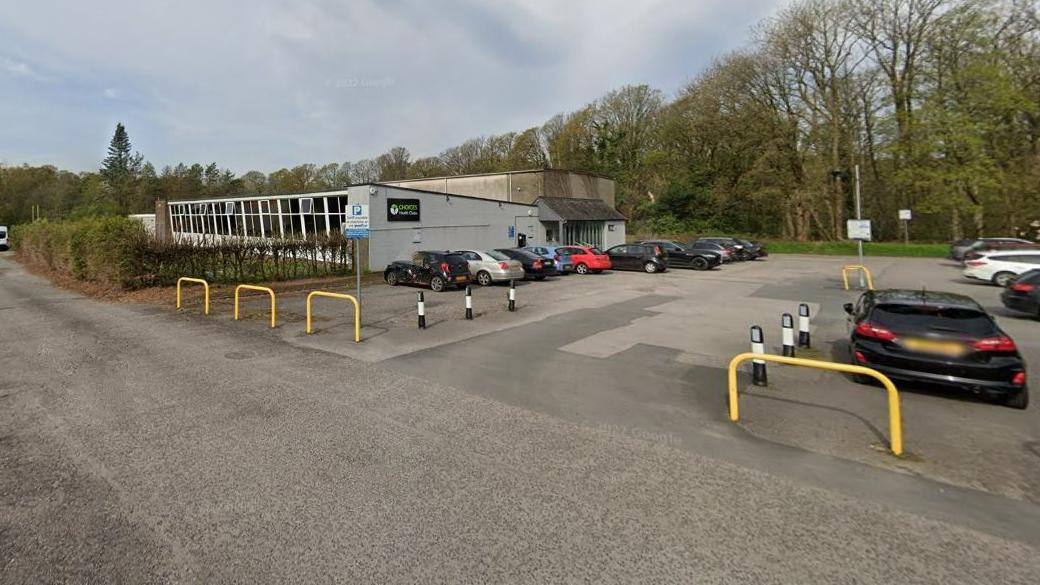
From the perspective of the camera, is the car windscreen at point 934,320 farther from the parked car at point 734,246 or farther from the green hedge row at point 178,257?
the parked car at point 734,246

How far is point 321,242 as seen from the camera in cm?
2111

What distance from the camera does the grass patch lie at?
Result: 3378cm

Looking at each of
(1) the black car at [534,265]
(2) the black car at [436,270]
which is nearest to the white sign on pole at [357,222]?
(2) the black car at [436,270]

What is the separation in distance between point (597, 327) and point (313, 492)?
26.2 ft

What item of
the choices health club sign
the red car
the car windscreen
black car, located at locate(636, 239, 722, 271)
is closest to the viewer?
the car windscreen

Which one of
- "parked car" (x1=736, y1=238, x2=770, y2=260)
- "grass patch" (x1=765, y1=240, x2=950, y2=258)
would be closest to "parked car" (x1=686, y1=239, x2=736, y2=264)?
"parked car" (x1=736, y1=238, x2=770, y2=260)

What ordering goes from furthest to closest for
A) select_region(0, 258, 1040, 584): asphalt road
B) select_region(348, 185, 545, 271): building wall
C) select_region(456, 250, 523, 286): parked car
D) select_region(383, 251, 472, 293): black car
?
select_region(348, 185, 545, 271): building wall, select_region(456, 250, 523, 286): parked car, select_region(383, 251, 472, 293): black car, select_region(0, 258, 1040, 584): asphalt road

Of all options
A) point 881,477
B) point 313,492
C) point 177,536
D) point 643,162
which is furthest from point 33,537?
point 643,162

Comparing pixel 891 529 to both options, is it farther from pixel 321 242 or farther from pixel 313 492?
pixel 321 242

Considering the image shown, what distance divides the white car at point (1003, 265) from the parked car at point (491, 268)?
1742 centimetres

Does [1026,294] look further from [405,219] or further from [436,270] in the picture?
[405,219]

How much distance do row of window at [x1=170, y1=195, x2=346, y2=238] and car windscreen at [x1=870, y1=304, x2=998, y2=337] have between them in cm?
2002

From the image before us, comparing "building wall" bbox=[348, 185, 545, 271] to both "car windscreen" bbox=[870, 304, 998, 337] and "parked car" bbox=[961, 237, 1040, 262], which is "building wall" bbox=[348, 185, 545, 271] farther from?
"parked car" bbox=[961, 237, 1040, 262]

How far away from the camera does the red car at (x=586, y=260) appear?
78.7 feet
